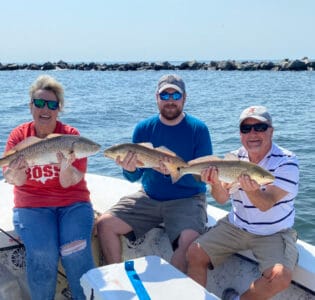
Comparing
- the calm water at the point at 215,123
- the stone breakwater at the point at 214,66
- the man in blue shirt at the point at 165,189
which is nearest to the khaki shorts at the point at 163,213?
the man in blue shirt at the point at 165,189

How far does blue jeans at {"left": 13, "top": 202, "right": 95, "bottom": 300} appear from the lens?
13.1ft

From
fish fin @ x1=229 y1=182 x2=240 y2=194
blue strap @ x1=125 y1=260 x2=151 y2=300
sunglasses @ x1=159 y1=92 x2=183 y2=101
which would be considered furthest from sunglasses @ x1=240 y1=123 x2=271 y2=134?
blue strap @ x1=125 y1=260 x2=151 y2=300

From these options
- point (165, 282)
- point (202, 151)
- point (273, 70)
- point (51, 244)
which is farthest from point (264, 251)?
point (273, 70)

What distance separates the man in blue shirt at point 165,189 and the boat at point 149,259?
0.20 metres

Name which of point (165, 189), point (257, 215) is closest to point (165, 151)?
point (165, 189)

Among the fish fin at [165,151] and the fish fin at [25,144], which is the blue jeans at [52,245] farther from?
the fish fin at [165,151]

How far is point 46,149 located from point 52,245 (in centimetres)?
74

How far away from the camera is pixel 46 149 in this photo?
4.11m

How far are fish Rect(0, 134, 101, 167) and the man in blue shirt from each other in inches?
15.9

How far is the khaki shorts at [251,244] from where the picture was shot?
370 cm

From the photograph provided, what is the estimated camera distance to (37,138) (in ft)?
13.7

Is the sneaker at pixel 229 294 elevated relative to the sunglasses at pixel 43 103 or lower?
lower

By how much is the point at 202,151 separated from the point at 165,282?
1.65 m

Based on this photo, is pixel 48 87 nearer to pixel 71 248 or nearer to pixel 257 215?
pixel 71 248
